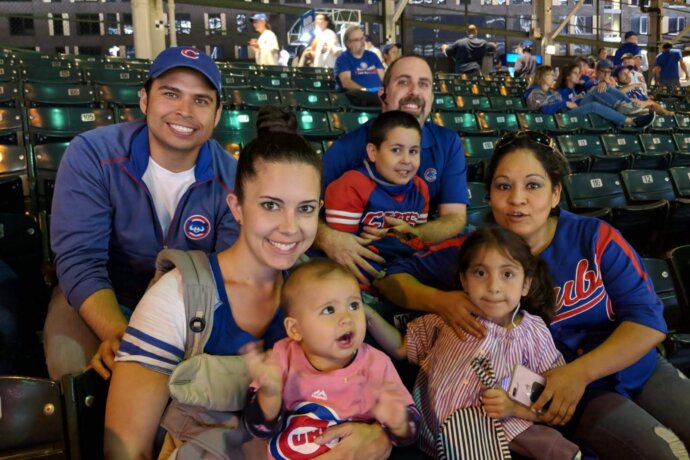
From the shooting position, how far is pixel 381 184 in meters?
2.54

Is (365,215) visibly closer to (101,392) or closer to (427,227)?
(427,227)

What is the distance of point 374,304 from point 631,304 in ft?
2.77

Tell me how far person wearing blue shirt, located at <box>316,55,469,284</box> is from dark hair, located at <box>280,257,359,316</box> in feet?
3.36

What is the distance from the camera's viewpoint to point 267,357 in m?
1.46

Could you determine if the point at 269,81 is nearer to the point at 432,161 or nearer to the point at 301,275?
the point at 432,161

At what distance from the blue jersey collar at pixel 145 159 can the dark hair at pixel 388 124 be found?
730 mm

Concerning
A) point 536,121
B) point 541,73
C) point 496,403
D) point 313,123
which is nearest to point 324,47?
point 541,73

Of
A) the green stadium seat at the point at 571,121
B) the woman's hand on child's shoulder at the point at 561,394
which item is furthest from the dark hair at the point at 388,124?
the green stadium seat at the point at 571,121

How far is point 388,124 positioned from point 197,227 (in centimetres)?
94

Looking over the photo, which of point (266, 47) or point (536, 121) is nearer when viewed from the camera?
point (536, 121)

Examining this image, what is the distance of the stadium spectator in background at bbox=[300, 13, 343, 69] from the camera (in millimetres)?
11531

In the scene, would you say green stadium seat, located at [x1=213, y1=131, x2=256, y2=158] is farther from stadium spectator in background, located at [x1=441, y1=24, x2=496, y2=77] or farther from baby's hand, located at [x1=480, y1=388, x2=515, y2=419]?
stadium spectator in background, located at [x1=441, y1=24, x2=496, y2=77]

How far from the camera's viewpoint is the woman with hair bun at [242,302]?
1.34m

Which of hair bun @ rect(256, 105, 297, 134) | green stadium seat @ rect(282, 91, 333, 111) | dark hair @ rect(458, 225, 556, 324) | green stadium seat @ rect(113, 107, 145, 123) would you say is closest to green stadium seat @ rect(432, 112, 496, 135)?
green stadium seat @ rect(282, 91, 333, 111)
